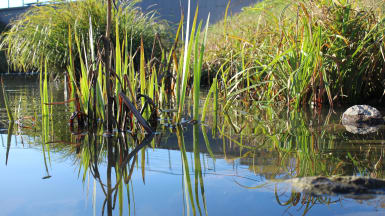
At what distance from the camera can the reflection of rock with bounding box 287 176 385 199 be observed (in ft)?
2.21

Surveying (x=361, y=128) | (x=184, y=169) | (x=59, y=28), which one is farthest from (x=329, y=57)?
(x=59, y=28)

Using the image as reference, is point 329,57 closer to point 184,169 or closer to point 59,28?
point 184,169

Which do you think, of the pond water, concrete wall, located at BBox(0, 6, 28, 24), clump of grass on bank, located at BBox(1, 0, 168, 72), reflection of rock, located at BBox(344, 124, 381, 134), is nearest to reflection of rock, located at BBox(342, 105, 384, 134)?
reflection of rock, located at BBox(344, 124, 381, 134)

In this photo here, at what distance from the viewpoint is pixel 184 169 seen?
0.87 meters

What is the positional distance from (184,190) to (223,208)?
116 mm

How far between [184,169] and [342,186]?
0.33m

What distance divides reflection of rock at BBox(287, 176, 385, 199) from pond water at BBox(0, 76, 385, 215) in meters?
0.02

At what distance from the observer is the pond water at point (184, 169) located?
63cm

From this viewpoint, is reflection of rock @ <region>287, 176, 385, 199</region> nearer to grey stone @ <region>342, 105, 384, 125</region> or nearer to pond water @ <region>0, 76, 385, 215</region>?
pond water @ <region>0, 76, 385, 215</region>

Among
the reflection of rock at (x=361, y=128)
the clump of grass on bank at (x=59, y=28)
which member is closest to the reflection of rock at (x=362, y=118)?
the reflection of rock at (x=361, y=128)

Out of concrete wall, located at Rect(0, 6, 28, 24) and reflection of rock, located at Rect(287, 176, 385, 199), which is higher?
concrete wall, located at Rect(0, 6, 28, 24)

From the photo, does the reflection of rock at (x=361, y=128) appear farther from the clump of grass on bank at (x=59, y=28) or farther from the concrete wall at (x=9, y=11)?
the concrete wall at (x=9, y=11)

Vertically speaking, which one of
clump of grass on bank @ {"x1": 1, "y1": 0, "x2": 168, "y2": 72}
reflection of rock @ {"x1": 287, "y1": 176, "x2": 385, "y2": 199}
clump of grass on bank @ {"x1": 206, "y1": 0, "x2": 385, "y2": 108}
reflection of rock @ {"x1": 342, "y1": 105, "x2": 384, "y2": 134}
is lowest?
reflection of rock @ {"x1": 287, "y1": 176, "x2": 385, "y2": 199}

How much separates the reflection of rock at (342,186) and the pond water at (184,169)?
0.02 metres
